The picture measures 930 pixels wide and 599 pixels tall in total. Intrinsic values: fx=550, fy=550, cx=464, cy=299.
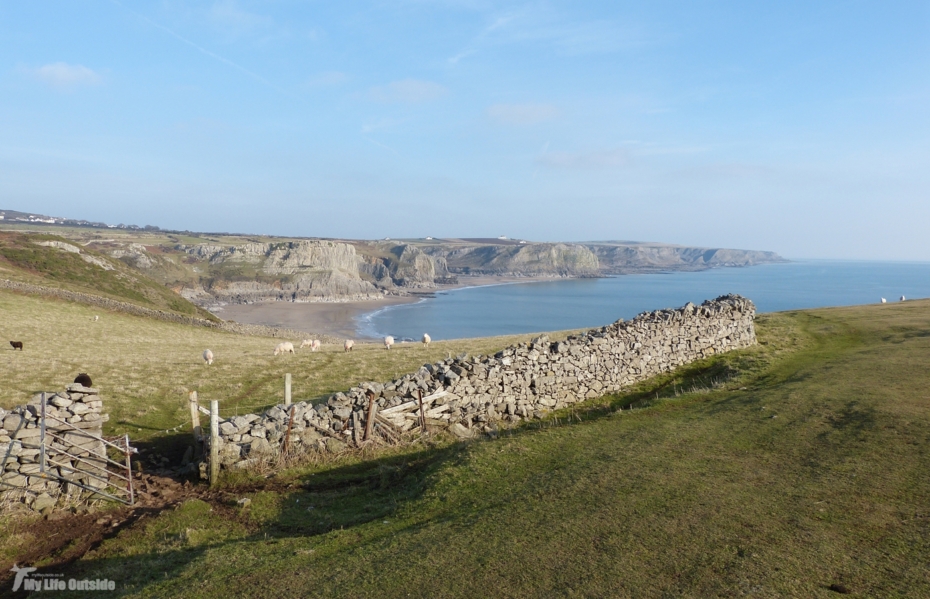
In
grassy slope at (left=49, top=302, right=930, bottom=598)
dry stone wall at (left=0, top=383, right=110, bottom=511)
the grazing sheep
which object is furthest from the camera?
the grazing sheep

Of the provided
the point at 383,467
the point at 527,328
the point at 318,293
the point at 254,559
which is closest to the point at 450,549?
the point at 254,559

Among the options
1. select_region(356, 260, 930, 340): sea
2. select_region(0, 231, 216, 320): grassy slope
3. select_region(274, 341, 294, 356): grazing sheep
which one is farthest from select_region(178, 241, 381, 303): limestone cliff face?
select_region(274, 341, 294, 356): grazing sheep

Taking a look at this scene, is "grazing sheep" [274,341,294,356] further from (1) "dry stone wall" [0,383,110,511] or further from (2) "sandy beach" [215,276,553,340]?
(2) "sandy beach" [215,276,553,340]

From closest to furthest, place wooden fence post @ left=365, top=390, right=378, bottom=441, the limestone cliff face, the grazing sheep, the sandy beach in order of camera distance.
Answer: wooden fence post @ left=365, top=390, right=378, bottom=441 < the grazing sheep < the sandy beach < the limestone cliff face

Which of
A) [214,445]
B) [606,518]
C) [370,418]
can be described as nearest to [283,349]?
[370,418]

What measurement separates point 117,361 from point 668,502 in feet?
78.9

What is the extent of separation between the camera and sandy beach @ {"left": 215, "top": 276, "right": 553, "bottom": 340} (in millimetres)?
84750

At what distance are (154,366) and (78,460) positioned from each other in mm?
Answer: 12621

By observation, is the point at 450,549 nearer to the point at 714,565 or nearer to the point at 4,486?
the point at 714,565

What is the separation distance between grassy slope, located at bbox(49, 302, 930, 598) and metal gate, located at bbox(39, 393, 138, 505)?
220 cm

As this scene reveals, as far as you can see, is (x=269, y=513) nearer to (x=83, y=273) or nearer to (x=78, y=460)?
(x=78, y=460)

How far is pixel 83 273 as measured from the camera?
195 ft

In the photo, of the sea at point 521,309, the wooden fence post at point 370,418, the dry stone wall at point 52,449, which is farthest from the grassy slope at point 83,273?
the wooden fence post at point 370,418

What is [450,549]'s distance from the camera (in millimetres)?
8320
